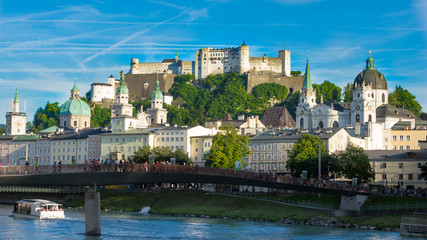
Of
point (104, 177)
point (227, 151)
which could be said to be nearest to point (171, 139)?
point (227, 151)

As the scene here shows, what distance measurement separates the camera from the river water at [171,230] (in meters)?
57.1

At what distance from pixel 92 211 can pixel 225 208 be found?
24172mm

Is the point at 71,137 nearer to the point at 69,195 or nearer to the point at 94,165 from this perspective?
the point at 69,195

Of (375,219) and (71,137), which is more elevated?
(71,137)

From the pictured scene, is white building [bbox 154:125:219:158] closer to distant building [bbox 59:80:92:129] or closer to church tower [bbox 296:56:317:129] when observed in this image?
church tower [bbox 296:56:317:129]

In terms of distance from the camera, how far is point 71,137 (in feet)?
468

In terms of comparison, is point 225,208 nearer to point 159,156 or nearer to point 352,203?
point 352,203

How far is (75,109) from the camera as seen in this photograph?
165 meters

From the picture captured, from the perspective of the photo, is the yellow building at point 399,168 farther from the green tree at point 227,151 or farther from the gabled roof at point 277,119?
the gabled roof at point 277,119

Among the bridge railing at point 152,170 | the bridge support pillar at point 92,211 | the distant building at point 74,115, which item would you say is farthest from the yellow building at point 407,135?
the bridge support pillar at point 92,211

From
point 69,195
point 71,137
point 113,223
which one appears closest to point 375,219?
point 113,223

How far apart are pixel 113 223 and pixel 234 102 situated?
400 ft

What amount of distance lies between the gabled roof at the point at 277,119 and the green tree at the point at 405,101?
75.3 feet

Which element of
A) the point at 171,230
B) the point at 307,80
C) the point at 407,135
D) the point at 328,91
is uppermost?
the point at 328,91
